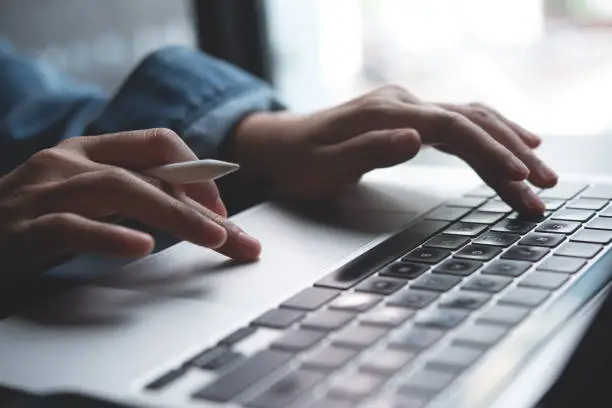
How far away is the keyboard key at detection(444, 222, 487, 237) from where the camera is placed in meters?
0.52

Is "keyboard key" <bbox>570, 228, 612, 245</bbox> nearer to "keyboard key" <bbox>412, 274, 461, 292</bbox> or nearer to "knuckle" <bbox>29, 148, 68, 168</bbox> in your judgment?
"keyboard key" <bbox>412, 274, 461, 292</bbox>

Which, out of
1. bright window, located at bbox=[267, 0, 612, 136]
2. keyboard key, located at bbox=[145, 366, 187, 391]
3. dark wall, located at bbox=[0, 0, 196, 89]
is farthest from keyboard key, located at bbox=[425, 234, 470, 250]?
dark wall, located at bbox=[0, 0, 196, 89]

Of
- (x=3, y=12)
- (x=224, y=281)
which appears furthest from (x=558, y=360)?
(x=3, y=12)

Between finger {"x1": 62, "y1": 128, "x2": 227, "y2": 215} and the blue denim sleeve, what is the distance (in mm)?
150

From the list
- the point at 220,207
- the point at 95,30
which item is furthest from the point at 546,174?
the point at 95,30

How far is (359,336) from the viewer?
36cm

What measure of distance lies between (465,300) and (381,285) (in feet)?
0.16

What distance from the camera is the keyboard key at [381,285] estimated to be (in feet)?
1.37

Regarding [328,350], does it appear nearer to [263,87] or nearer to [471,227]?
[471,227]

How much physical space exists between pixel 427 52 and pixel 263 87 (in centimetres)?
28

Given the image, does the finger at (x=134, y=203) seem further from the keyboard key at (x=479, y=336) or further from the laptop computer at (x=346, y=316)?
the keyboard key at (x=479, y=336)

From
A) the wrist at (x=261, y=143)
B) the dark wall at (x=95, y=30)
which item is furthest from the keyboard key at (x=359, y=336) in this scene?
the dark wall at (x=95, y=30)

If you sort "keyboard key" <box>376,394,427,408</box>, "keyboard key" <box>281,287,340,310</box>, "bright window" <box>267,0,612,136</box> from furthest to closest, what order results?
1. "bright window" <box>267,0,612,136</box>
2. "keyboard key" <box>281,287,340,310</box>
3. "keyboard key" <box>376,394,427,408</box>

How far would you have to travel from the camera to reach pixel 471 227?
0.53 metres
